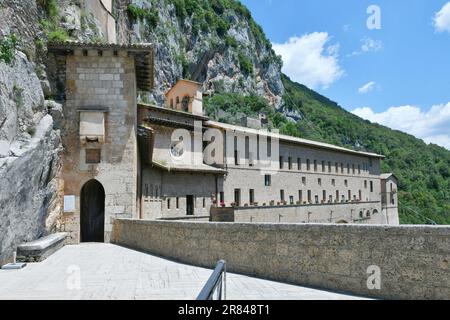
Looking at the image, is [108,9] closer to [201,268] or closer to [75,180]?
[75,180]

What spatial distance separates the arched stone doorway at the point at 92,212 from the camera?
18.2 meters

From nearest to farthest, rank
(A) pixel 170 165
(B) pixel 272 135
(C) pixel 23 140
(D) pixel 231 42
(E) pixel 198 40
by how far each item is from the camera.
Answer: (C) pixel 23 140 < (A) pixel 170 165 < (B) pixel 272 135 < (E) pixel 198 40 < (D) pixel 231 42

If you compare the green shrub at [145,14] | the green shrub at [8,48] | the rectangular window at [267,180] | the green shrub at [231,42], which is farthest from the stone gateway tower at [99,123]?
the green shrub at [231,42]

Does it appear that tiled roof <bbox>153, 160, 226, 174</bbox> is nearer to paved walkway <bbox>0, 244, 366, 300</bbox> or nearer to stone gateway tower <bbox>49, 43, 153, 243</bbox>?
stone gateway tower <bbox>49, 43, 153, 243</bbox>

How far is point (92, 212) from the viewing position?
18609 millimetres

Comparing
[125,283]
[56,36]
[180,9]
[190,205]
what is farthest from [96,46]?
[180,9]

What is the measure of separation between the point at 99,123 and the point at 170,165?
11.6 m

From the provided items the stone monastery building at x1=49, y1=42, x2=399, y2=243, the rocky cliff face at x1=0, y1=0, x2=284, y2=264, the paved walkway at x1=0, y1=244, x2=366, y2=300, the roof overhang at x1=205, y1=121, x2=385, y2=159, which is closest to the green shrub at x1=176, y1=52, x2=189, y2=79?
the stone monastery building at x1=49, y1=42, x2=399, y2=243

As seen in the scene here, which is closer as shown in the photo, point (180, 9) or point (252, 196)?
point (252, 196)

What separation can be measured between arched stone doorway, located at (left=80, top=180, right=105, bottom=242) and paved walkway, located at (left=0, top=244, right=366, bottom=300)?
23.8 ft

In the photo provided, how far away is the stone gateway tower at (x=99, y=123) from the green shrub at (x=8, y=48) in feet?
14.0

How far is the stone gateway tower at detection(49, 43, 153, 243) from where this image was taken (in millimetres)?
15445

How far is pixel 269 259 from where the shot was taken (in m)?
7.89

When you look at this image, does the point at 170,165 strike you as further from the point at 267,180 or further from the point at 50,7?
the point at 267,180
